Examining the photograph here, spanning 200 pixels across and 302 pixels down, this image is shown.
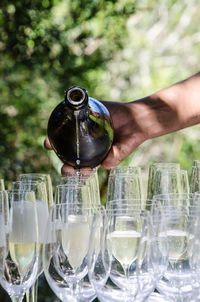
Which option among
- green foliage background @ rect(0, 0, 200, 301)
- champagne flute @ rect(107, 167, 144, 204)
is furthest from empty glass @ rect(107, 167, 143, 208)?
green foliage background @ rect(0, 0, 200, 301)

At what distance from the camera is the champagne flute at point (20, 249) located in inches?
43.1

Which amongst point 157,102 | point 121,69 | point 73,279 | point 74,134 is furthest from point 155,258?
point 121,69

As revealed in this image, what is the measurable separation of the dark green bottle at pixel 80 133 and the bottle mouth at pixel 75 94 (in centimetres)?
3

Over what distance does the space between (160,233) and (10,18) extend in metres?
2.69

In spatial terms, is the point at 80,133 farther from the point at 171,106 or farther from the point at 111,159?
the point at 171,106

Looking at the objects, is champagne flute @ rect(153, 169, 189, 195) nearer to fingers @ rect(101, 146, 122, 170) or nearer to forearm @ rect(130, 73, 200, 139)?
fingers @ rect(101, 146, 122, 170)

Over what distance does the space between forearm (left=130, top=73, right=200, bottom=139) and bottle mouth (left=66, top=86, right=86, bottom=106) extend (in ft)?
1.73

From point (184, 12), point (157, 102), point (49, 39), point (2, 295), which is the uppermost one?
point (184, 12)

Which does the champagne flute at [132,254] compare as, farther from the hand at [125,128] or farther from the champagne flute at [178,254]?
the hand at [125,128]

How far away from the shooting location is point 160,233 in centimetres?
98

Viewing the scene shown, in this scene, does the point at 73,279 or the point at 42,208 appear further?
the point at 42,208

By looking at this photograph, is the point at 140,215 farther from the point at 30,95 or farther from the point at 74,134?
the point at 30,95

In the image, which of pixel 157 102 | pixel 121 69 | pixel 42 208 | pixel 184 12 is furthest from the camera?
pixel 184 12

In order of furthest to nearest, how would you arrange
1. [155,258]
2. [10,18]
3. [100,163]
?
[10,18]
[100,163]
[155,258]
